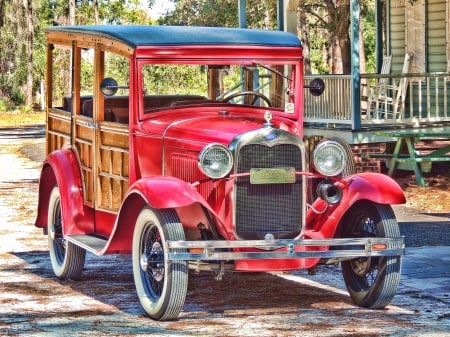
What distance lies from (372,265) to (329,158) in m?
0.99

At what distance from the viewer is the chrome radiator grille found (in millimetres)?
8953

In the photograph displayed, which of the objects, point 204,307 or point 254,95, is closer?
point 204,307

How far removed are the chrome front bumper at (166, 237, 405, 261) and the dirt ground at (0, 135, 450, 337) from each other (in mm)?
468

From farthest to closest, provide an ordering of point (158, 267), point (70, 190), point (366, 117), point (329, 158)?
1. point (366, 117)
2. point (70, 190)
3. point (329, 158)
4. point (158, 267)

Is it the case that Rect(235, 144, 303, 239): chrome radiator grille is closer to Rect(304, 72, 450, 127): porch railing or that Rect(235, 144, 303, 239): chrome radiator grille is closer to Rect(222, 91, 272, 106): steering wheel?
Rect(222, 91, 272, 106): steering wheel

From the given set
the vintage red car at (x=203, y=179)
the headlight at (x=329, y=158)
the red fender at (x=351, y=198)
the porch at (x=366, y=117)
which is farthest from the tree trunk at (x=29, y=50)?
the headlight at (x=329, y=158)

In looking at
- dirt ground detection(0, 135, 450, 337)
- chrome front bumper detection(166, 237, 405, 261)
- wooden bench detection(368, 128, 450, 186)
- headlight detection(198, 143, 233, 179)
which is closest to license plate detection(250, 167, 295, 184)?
headlight detection(198, 143, 233, 179)

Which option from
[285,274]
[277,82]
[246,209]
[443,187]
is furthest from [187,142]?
[443,187]

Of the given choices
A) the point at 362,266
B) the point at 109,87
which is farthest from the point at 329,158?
the point at 109,87

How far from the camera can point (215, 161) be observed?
8898 mm

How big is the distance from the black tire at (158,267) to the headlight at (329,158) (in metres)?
1.17

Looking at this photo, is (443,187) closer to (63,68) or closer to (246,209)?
(246,209)

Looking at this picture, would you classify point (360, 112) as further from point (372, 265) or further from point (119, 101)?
point (372, 265)

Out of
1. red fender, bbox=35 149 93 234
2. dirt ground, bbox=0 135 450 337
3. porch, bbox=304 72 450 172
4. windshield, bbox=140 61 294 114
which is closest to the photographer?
dirt ground, bbox=0 135 450 337
